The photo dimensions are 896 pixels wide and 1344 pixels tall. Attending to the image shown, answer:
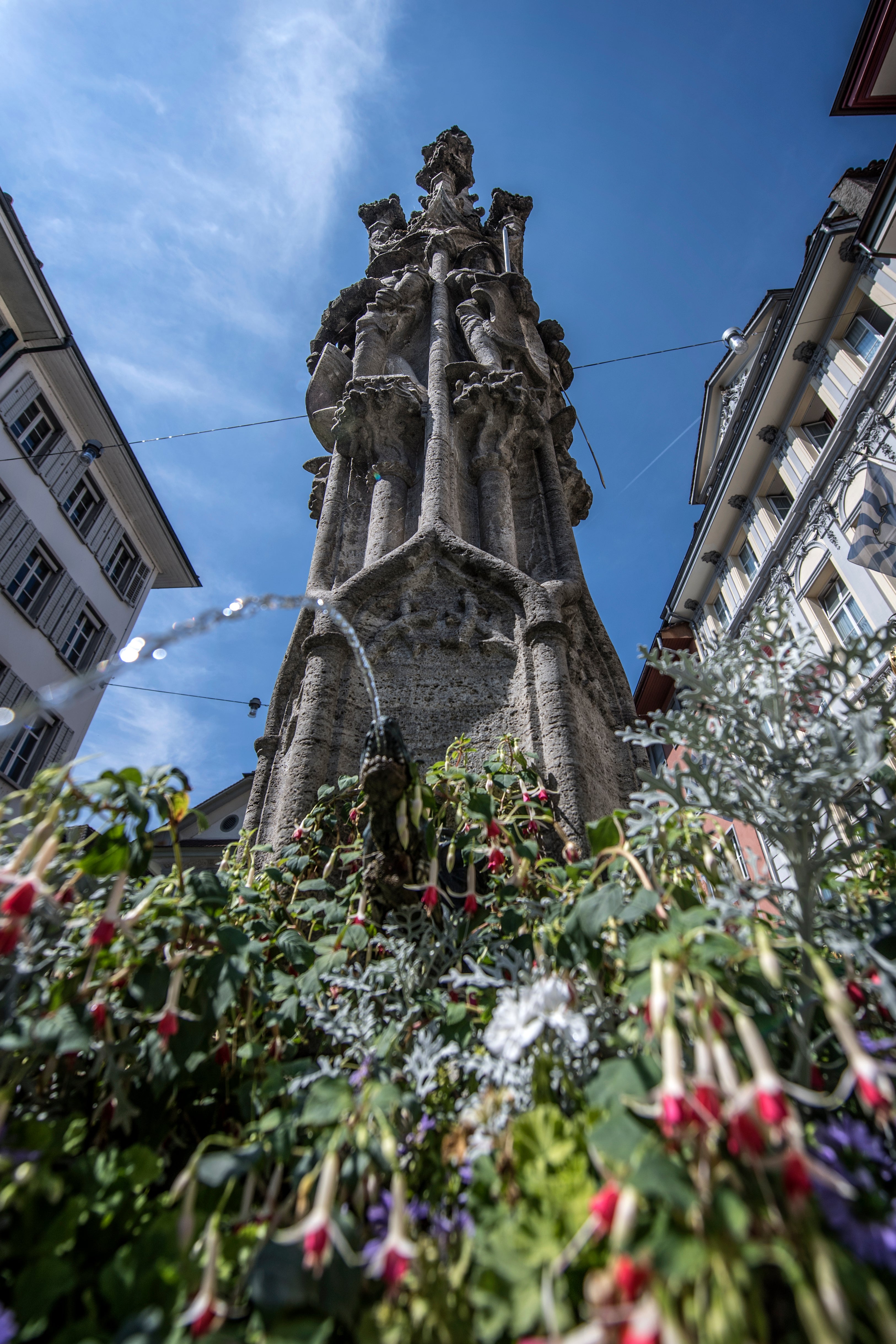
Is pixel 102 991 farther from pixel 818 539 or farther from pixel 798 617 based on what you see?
pixel 818 539

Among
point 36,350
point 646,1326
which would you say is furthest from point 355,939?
point 36,350

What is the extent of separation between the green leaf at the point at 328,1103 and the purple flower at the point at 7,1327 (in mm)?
344

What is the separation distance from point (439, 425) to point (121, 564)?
15.6 metres

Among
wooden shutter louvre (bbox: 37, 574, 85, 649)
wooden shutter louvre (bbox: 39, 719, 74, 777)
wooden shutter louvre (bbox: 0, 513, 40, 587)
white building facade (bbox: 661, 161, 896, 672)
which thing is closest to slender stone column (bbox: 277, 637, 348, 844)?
white building facade (bbox: 661, 161, 896, 672)

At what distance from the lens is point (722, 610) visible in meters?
16.2

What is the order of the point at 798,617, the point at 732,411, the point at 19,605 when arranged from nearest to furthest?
the point at 798,617 < the point at 19,605 < the point at 732,411

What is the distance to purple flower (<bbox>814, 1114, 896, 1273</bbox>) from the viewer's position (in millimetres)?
684

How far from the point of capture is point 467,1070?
3.68 ft

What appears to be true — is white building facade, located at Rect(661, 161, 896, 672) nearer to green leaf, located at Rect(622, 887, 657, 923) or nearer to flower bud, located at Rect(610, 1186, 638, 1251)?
green leaf, located at Rect(622, 887, 657, 923)

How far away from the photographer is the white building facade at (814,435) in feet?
34.0

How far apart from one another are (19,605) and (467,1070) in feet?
49.2

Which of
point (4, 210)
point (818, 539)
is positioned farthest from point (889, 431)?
point (4, 210)

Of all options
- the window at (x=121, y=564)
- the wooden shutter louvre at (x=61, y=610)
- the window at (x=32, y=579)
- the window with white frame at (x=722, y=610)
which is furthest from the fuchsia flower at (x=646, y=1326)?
the window at (x=121, y=564)

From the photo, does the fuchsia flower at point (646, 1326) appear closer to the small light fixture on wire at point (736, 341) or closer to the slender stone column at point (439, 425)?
the slender stone column at point (439, 425)
